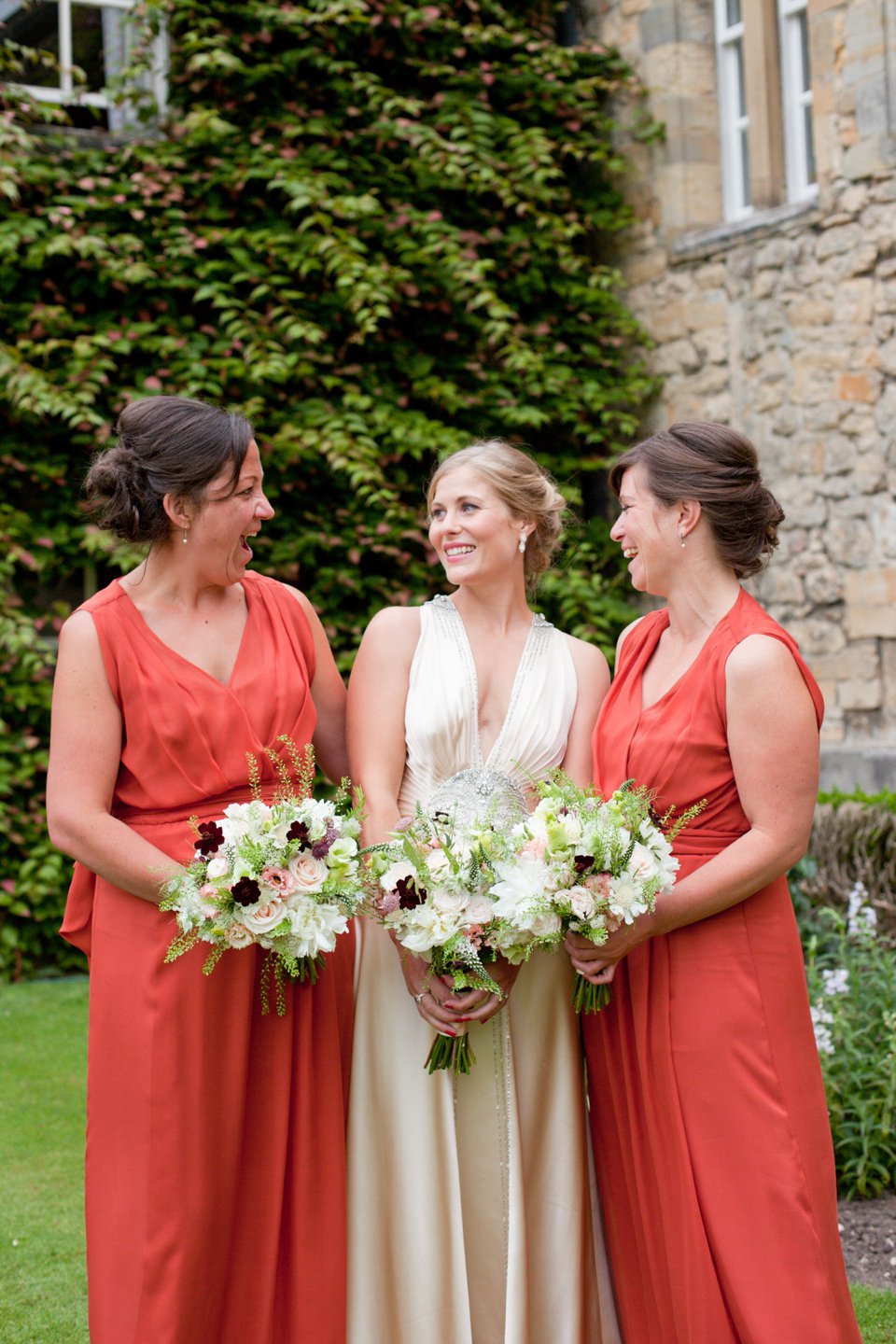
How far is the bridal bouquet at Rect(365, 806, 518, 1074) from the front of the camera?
108 inches

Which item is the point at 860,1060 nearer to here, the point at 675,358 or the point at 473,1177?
the point at 473,1177

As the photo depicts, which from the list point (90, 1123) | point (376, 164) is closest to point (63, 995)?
point (90, 1123)

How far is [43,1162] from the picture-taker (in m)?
5.02

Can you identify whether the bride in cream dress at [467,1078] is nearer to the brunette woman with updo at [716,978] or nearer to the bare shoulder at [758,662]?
the brunette woman with updo at [716,978]

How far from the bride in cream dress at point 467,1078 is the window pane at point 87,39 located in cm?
645

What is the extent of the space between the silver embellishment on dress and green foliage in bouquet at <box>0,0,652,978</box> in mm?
4717

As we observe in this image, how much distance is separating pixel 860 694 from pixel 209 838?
17.9 ft

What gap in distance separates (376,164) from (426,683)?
6.15 metres

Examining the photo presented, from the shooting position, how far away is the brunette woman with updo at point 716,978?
2842 millimetres

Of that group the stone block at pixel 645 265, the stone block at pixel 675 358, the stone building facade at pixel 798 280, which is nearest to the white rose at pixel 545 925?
the stone building facade at pixel 798 280

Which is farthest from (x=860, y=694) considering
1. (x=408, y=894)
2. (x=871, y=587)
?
(x=408, y=894)

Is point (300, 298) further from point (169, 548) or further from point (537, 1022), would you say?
point (537, 1022)

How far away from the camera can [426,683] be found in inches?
133

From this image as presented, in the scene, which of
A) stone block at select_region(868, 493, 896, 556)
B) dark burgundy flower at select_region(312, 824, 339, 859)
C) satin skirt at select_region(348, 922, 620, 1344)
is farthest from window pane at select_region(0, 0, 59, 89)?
dark burgundy flower at select_region(312, 824, 339, 859)
